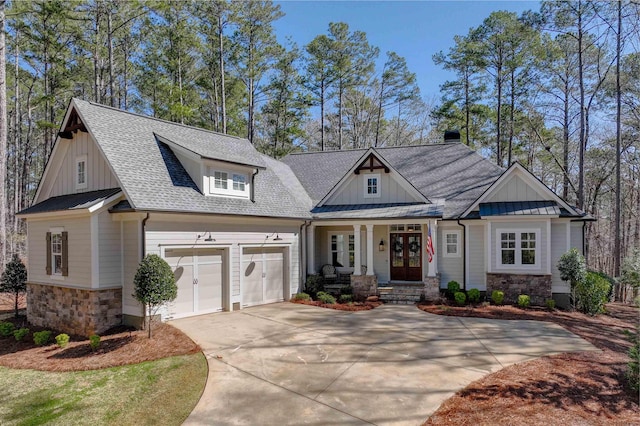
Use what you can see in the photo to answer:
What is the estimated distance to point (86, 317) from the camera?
10.2 meters

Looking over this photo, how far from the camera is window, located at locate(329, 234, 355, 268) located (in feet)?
55.8

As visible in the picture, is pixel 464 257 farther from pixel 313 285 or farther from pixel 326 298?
pixel 313 285

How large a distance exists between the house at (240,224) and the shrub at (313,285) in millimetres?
462

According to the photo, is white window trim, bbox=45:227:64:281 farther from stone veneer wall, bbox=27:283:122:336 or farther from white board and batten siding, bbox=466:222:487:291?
white board and batten siding, bbox=466:222:487:291

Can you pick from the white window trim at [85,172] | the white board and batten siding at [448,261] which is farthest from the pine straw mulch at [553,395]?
the white window trim at [85,172]

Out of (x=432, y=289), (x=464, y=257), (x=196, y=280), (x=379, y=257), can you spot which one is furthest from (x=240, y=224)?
(x=464, y=257)

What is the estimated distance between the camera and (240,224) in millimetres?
12953

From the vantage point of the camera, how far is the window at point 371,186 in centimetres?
1659

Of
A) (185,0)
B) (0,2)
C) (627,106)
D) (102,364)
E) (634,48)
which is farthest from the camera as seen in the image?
(185,0)

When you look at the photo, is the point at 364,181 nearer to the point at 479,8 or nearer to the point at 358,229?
the point at 358,229

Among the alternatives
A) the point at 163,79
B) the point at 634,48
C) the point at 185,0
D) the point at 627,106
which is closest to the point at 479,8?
the point at 634,48

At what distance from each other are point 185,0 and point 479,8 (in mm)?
18304

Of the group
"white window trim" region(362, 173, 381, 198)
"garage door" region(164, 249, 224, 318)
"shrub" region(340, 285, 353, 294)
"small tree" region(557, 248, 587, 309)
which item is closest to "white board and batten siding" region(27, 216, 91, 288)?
"garage door" region(164, 249, 224, 318)

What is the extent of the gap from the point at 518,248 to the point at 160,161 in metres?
13.3
